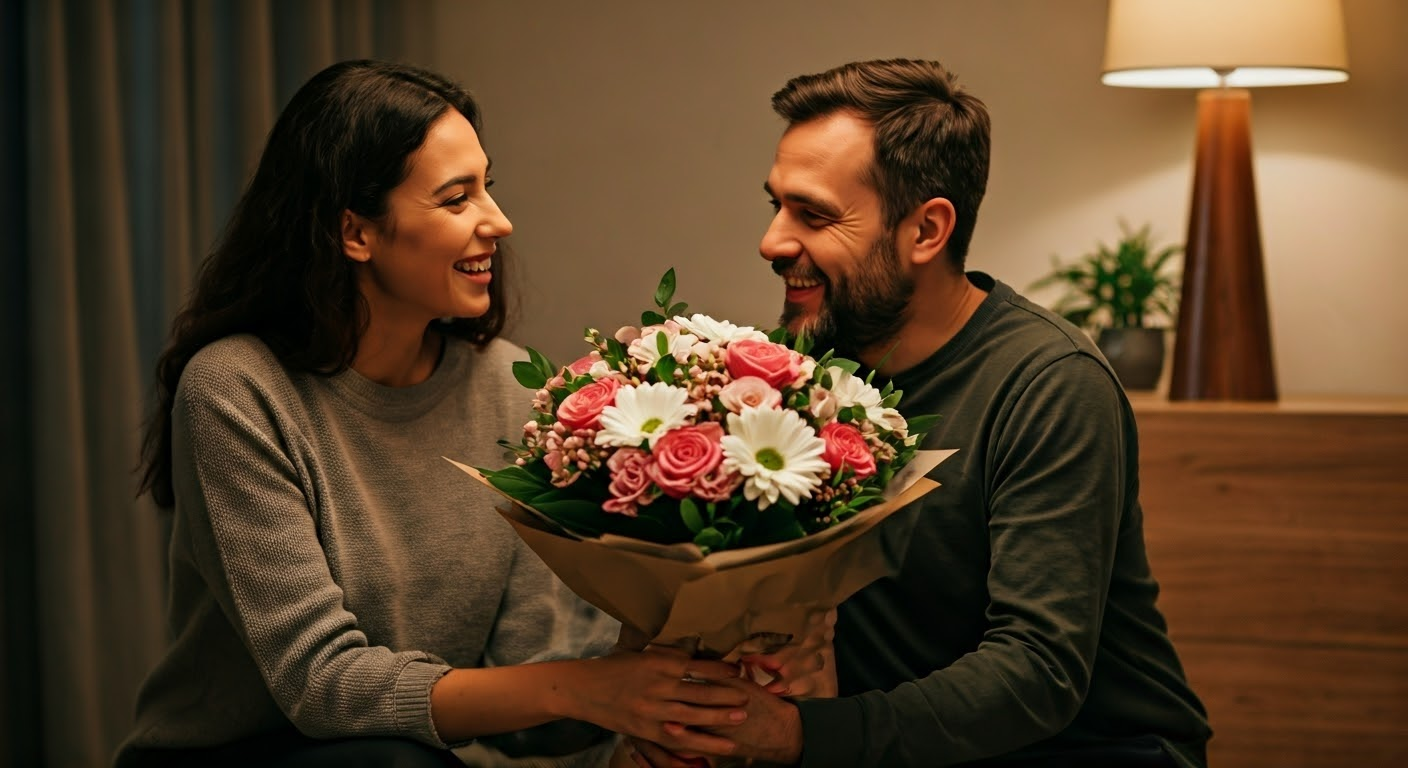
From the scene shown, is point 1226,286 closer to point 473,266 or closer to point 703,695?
point 473,266

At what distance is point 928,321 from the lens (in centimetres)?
193

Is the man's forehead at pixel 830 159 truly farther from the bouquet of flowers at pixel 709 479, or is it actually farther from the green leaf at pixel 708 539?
the green leaf at pixel 708 539

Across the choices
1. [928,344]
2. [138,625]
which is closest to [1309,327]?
[928,344]

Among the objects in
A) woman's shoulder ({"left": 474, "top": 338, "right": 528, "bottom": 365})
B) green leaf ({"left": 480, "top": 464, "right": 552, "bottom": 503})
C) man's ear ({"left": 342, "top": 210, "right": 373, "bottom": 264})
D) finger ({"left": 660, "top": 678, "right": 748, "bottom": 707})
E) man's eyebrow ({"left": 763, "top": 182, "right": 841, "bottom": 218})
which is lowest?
finger ({"left": 660, "top": 678, "right": 748, "bottom": 707})

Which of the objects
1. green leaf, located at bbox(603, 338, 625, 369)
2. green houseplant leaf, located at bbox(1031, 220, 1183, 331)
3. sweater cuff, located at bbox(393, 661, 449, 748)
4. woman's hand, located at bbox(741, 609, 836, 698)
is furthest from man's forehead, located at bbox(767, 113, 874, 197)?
green houseplant leaf, located at bbox(1031, 220, 1183, 331)

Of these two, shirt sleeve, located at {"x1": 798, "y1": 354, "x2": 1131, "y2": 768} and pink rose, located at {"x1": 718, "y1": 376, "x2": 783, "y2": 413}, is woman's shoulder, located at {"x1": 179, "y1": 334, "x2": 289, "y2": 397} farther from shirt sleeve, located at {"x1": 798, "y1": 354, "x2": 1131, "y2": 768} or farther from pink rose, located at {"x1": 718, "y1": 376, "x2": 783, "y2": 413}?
shirt sleeve, located at {"x1": 798, "y1": 354, "x2": 1131, "y2": 768}


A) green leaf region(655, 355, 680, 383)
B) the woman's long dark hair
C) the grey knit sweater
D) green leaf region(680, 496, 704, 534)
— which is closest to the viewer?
green leaf region(680, 496, 704, 534)

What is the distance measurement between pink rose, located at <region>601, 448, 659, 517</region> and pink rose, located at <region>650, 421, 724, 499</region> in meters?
0.01

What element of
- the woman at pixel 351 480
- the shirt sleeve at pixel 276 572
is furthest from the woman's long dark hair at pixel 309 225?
the shirt sleeve at pixel 276 572

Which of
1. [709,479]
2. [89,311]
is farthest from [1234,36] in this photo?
[89,311]

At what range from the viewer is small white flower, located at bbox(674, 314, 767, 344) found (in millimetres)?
→ 1481

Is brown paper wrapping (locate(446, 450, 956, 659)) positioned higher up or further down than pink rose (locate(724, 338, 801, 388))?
further down

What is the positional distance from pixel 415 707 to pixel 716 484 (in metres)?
0.53

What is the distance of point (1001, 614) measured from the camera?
5.39 ft
